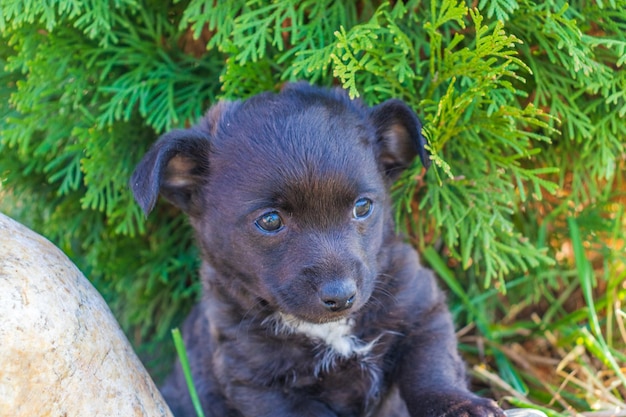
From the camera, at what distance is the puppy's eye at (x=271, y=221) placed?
278 centimetres

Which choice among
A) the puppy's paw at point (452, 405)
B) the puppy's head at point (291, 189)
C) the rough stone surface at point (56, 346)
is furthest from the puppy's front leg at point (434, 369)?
the rough stone surface at point (56, 346)

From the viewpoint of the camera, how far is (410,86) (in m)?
3.30

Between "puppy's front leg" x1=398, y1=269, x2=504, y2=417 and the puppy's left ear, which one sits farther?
the puppy's left ear

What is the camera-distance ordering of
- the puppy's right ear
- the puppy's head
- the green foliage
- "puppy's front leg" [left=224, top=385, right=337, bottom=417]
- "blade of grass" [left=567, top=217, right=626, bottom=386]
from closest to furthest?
the puppy's head
the puppy's right ear
"puppy's front leg" [left=224, top=385, right=337, bottom=417]
the green foliage
"blade of grass" [left=567, top=217, right=626, bottom=386]

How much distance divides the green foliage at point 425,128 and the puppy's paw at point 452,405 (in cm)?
74

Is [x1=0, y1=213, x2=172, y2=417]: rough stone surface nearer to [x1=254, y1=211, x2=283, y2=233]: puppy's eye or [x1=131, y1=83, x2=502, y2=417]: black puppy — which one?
[x1=131, y1=83, x2=502, y2=417]: black puppy

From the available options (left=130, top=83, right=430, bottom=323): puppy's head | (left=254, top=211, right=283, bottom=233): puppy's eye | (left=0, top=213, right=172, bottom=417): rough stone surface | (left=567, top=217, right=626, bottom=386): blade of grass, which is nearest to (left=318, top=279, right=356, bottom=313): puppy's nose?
(left=130, top=83, right=430, bottom=323): puppy's head

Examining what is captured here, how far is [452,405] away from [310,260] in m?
0.78

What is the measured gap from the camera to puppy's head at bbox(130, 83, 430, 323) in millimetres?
2719

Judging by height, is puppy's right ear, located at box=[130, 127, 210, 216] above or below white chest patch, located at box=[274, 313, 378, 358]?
above

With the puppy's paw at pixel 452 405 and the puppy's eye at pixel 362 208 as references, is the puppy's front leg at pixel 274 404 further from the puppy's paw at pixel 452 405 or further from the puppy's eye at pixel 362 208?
the puppy's eye at pixel 362 208

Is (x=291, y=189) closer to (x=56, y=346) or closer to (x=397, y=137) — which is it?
(x=397, y=137)

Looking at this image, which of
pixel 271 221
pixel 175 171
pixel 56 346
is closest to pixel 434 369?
pixel 271 221

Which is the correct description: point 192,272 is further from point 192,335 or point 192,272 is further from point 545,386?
point 545,386
